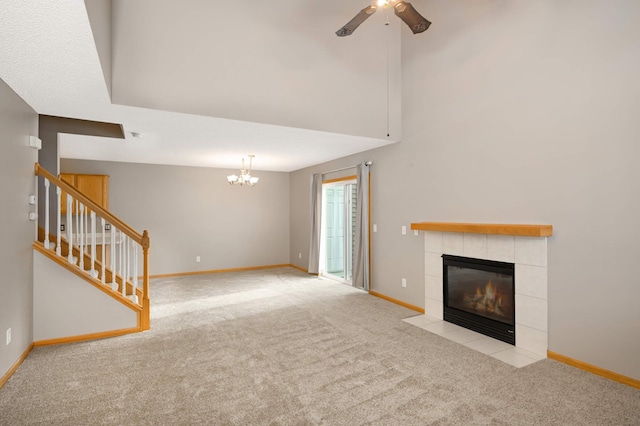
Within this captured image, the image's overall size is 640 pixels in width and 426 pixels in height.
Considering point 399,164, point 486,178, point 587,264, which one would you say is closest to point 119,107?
point 399,164

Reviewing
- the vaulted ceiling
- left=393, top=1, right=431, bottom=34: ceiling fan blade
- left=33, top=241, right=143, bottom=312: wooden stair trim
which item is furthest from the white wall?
left=33, top=241, right=143, bottom=312: wooden stair trim

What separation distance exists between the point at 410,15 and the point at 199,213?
6.10 meters

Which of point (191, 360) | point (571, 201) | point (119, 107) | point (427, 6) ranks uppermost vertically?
point (427, 6)

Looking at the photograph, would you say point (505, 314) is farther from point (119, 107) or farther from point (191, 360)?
point (119, 107)

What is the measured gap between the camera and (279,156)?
6.27m

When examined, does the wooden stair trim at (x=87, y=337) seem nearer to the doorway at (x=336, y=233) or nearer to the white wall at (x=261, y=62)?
the white wall at (x=261, y=62)

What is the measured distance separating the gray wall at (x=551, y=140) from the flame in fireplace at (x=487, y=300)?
0.59 m

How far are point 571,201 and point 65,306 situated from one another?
17.1ft

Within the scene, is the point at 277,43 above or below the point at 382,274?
above

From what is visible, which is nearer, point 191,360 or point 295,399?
point 295,399

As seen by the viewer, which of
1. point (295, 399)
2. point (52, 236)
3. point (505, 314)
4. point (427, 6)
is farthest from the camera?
point (427, 6)

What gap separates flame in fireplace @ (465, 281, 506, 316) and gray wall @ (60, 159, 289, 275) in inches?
211

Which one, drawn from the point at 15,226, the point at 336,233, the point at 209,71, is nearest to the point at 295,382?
the point at 15,226

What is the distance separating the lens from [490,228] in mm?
3629
